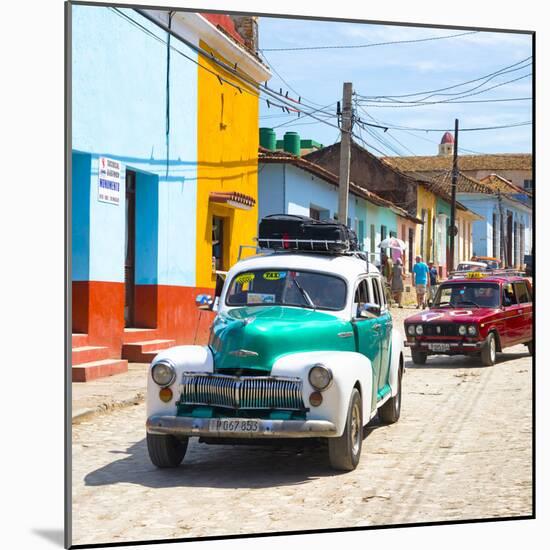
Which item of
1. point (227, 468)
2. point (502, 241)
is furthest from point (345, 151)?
point (227, 468)

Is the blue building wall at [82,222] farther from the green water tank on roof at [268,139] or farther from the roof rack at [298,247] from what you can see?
the green water tank on roof at [268,139]

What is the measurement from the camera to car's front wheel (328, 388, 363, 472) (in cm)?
741

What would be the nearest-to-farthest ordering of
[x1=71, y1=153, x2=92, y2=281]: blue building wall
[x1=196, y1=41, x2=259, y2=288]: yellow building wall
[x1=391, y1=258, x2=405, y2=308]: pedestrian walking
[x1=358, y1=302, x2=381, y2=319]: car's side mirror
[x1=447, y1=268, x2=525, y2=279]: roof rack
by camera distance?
[x1=358, y1=302, x2=381, y2=319]: car's side mirror → [x1=71, y1=153, x2=92, y2=281]: blue building wall → [x1=447, y1=268, x2=525, y2=279]: roof rack → [x1=196, y1=41, x2=259, y2=288]: yellow building wall → [x1=391, y1=258, x2=405, y2=308]: pedestrian walking

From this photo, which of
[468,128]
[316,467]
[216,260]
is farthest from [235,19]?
[216,260]

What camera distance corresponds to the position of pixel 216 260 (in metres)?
12.5

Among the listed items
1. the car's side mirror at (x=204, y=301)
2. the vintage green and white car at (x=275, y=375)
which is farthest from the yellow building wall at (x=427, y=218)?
the car's side mirror at (x=204, y=301)

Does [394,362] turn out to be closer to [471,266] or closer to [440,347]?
[471,266]

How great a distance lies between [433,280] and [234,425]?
23.3 ft

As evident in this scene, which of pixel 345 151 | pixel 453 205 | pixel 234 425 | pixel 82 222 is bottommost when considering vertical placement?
pixel 234 425

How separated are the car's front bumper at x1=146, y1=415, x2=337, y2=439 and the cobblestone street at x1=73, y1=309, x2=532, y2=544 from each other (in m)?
0.34

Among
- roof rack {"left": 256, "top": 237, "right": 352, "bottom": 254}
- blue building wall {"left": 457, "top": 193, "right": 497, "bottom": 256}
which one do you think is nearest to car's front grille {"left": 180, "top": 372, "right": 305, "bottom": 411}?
roof rack {"left": 256, "top": 237, "right": 352, "bottom": 254}

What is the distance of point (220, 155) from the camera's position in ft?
43.9

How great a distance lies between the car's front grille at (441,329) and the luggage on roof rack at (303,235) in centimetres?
521

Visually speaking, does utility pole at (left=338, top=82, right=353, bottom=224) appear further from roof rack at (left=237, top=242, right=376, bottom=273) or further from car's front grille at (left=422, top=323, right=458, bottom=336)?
car's front grille at (left=422, top=323, right=458, bottom=336)
